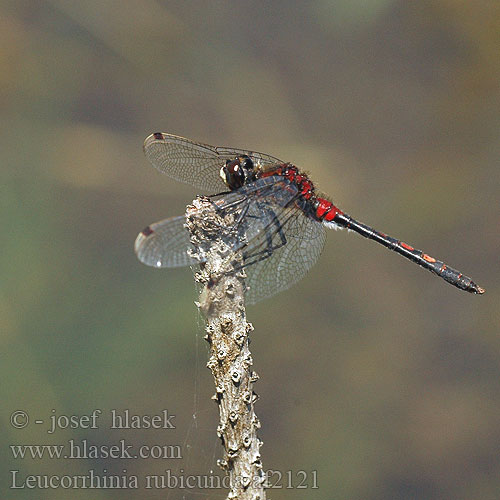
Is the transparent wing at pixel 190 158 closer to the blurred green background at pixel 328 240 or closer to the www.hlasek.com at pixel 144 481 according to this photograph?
the blurred green background at pixel 328 240

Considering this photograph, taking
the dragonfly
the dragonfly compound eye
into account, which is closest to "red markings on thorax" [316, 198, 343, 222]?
the dragonfly

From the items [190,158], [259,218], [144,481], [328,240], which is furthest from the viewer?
[328,240]

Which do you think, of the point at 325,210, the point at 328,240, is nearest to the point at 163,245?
the point at 325,210

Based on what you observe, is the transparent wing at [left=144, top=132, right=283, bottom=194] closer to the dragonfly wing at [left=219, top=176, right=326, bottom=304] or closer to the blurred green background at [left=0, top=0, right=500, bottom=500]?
the dragonfly wing at [left=219, top=176, right=326, bottom=304]

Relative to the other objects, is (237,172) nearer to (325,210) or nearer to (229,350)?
(325,210)

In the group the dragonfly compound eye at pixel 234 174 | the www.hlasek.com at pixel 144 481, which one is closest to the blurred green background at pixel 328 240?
the www.hlasek.com at pixel 144 481

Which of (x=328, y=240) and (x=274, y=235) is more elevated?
(x=328, y=240)

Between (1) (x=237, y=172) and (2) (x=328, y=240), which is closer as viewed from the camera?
(1) (x=237, y=172)

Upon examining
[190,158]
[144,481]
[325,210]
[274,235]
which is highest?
[190,158]
